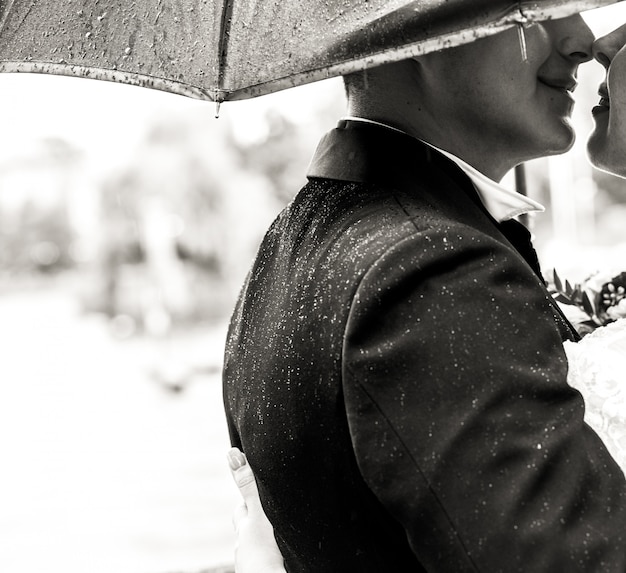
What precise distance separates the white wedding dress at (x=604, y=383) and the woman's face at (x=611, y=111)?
423mm

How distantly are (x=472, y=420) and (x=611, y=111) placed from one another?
73 centimetres

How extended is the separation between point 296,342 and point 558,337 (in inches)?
13.9

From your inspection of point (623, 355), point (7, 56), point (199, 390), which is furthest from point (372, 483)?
point (199, 390)

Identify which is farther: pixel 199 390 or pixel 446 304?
pixel 199 390

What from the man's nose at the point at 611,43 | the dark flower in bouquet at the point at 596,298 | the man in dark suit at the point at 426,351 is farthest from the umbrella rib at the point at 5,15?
the dark flower in bouquet at the point at 596,298

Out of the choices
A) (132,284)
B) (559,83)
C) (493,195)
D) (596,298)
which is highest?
(559,83)

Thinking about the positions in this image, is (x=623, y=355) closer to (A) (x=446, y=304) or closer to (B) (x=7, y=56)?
(A) (x=446, y=304)

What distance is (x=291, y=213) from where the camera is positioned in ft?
4.86

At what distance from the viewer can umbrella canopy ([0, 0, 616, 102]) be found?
1037 millimetres

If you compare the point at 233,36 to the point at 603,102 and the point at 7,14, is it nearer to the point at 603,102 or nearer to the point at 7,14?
the point at 7,14

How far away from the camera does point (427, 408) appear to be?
107cm

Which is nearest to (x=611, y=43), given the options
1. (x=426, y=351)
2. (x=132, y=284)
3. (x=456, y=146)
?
(x=456, y=146)

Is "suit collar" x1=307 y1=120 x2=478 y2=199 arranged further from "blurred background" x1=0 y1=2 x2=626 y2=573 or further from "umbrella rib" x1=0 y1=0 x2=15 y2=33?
"blurred background" x1=0 y1=2 x2=626 y2=573

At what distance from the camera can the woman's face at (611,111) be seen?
150 cm
